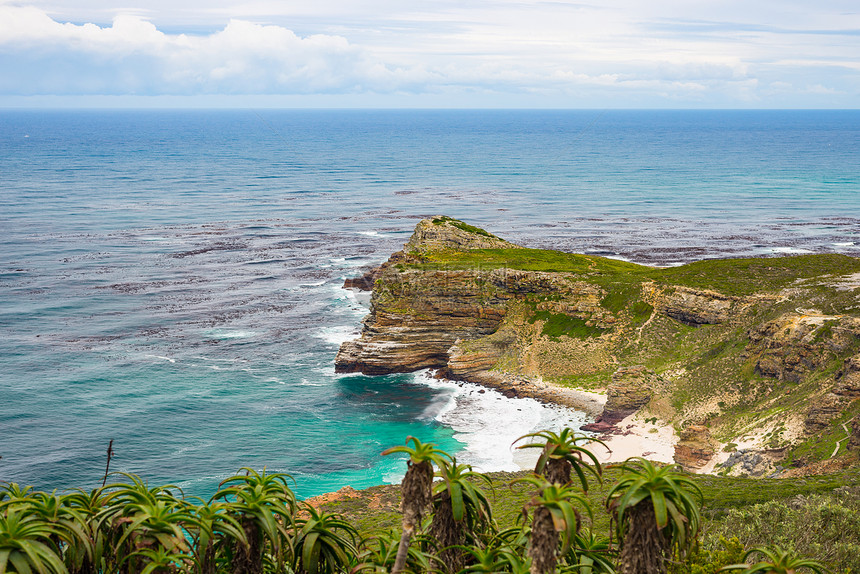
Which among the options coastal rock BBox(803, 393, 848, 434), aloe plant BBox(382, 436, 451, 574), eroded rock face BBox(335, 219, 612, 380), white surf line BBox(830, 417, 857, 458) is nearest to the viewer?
aloe plant BBox(382, 436, 451, 574)

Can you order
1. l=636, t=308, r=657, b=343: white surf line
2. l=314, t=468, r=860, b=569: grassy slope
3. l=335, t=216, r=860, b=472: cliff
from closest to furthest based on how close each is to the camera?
l=314, t=468, r=860, b=569: grassy slope, l=335, t=216, r=860, b=472: cliff, l=636, t=308, r=657, b=343: white surf line

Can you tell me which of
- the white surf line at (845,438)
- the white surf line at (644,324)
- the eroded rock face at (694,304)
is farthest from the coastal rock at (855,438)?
the white surf line at (644,324)

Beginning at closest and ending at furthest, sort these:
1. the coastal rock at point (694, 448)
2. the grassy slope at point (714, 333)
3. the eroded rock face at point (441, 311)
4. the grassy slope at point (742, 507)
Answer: the grassy slope at point (742, 507), the coastal rock at point (694, 448), the grassy slope at point (714, 333), the eroded rock face at point (441, 311)

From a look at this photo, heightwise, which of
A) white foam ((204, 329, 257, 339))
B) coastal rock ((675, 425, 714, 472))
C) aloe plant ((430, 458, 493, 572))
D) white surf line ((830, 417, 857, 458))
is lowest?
white foam ((204, 329, 257, 339))

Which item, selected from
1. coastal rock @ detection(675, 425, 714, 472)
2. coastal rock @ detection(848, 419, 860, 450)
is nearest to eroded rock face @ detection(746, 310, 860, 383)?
coastal rock @ detection(675, 425, 714, 472)

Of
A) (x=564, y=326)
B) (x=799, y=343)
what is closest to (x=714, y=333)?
(x=799, y=343)

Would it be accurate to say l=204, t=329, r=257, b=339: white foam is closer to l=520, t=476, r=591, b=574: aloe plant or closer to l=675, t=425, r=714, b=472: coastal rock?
l=675, t=425, r=714, b=472: coastal rock

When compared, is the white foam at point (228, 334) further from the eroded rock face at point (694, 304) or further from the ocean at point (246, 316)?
the eroded rock face at point (694, 304)
